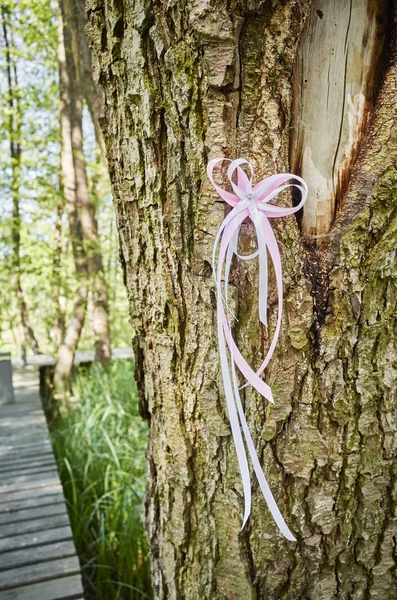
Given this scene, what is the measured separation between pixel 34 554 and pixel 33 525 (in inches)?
11.0

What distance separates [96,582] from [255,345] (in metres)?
2.21

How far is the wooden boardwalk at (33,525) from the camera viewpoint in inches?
77.0

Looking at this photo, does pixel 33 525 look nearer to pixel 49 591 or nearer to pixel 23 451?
pixel 49 591

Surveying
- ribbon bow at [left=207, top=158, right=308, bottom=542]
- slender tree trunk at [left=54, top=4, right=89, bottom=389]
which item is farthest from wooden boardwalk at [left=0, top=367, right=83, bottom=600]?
ribbon bow at [left=207, top=158, right=308, bottom=542]

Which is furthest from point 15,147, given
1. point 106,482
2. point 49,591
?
point 49,591

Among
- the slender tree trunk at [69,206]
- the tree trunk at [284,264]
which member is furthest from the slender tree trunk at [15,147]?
the tree trunk at [284,264]

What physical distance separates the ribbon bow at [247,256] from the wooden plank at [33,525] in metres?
1.89

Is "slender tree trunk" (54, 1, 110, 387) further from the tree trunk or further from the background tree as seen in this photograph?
the tree trunk

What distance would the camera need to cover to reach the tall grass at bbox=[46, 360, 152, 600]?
8.43 feet

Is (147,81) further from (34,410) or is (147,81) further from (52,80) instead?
(52,80)

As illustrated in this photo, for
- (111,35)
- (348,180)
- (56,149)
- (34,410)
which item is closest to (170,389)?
(348,180)

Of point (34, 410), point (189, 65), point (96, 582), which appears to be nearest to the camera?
point (189, 65)

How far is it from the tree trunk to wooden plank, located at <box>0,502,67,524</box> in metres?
1.72

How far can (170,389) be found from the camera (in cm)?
107
